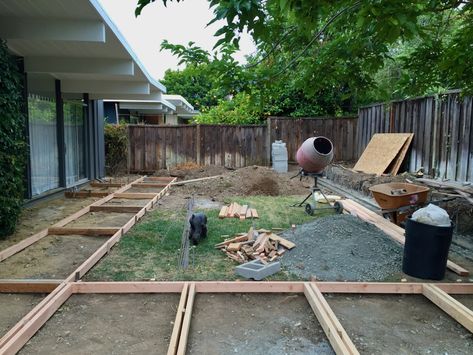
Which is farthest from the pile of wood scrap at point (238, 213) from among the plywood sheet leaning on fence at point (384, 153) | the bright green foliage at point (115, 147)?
the bright green foliage at point (115, 147)

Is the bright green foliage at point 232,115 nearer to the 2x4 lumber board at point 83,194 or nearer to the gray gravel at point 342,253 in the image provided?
the 2x4 lumber board at point 83,194

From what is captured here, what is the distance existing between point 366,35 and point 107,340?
4912 millimetres

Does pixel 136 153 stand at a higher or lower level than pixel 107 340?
higher

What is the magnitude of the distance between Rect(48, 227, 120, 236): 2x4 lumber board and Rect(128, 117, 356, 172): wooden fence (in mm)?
Result: 9269

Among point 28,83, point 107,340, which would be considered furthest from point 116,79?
point 107,340

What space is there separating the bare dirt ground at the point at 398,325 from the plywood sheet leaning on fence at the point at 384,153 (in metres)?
7.83

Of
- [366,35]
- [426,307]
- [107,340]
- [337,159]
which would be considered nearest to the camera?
[107,340]

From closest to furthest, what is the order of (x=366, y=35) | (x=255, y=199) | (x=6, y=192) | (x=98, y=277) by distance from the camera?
1. (x=98, y=277)
2. (x=366, y=35)
3. (x=6, y=192)
4. (x=255, y=199)

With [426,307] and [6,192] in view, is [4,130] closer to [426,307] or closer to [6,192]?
[6,192]

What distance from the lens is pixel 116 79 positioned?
456 inches

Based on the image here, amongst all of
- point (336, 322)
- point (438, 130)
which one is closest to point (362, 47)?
point (336, 322)

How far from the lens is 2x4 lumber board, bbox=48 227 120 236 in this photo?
21.1 ft

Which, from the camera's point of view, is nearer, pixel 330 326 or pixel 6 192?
pixel 330 326

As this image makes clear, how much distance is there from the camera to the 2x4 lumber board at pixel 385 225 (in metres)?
4.95
